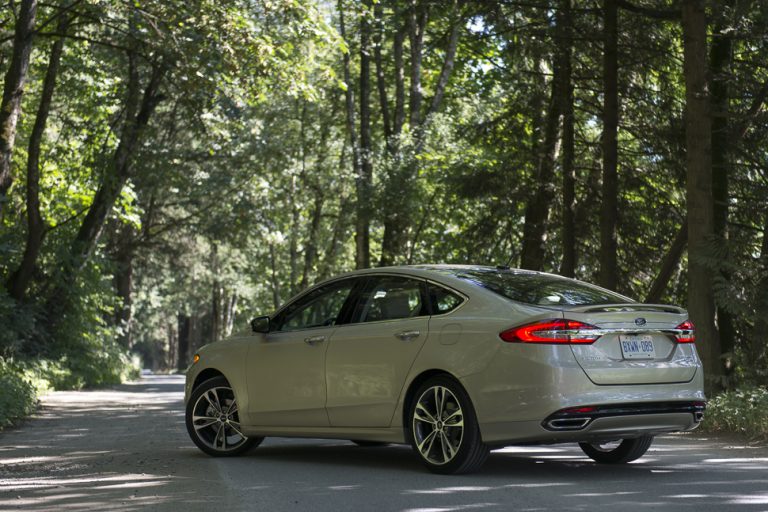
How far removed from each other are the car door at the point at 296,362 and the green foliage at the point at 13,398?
5205mm

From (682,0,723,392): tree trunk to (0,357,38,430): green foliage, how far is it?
933cm

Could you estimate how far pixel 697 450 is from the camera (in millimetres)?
10602

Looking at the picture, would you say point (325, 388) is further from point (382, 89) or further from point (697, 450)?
point (382, 89)

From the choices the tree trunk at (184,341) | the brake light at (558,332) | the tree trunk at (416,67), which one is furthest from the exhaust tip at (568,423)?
the tree trunk at (184,341)

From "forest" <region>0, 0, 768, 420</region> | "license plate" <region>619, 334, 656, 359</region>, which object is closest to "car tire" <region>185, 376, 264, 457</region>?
"license plate" <region>619, 334, 656, 359</region>

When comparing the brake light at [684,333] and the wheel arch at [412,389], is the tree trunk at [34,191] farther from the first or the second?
the brake light at [684,333]

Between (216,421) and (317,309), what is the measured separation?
5.33 ft

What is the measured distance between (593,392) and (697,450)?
3.45 m

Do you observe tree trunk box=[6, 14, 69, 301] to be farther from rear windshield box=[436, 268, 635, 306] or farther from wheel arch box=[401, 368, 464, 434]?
wheel arch box=[401, 368, 464, 434]

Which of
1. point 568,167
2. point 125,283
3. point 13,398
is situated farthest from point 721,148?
point 125,283

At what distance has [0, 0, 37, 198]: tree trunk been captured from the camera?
18.2m

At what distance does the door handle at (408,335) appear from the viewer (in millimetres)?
8478

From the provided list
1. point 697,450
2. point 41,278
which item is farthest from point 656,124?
point 41,278

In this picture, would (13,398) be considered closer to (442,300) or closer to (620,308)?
(442,300)
